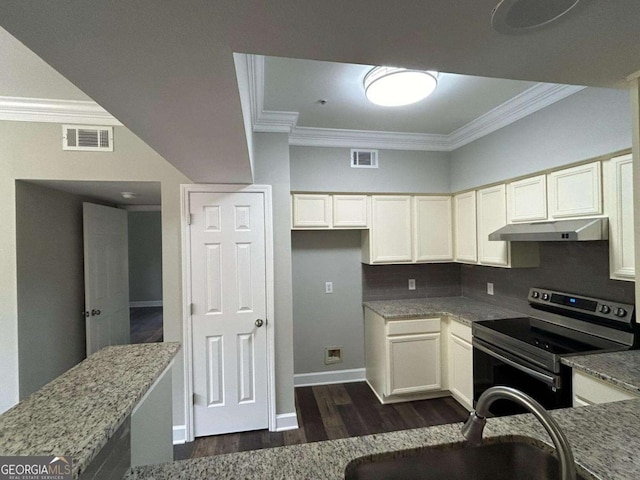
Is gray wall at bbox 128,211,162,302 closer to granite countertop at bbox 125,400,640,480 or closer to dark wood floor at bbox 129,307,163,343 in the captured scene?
dark wood floor at bbox 129,307,163,343

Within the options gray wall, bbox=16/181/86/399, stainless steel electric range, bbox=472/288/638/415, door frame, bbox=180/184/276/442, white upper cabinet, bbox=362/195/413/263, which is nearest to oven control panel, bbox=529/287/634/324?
stainless steel electric range, bbox=472/288/638/415

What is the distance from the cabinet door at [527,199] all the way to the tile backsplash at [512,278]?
0.37 meters

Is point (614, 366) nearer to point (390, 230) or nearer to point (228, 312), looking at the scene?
point (390, 230)

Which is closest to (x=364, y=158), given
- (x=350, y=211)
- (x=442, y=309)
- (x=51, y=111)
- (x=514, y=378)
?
(x=350, y=211)

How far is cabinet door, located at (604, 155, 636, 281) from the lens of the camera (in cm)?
163

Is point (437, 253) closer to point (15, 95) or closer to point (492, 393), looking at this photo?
point (492, 393)

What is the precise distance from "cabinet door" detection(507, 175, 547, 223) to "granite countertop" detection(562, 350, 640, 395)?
0.95 m

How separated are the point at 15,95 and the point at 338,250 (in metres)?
2.86

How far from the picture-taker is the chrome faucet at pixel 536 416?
0.63m

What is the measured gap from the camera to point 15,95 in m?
2.03

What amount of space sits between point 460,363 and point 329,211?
1844 mm

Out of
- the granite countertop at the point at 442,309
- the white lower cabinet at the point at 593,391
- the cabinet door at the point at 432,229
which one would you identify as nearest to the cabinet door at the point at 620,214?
the white lower cabinet at the point at 593,391

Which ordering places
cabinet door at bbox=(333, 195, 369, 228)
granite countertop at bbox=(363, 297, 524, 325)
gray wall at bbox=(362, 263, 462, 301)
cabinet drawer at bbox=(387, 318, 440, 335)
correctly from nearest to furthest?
granite countertop at bbox=(363, 297, 524, 325)
cabinet drawer at bbox=(387, 318, 440, 335)
cabinet door at bbox=(333, 195, 369, 228)
gray wall at bbox=(362, 263, 462, 301)

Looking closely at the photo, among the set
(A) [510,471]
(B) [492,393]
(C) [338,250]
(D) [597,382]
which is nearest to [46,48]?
(B) [492,393]
